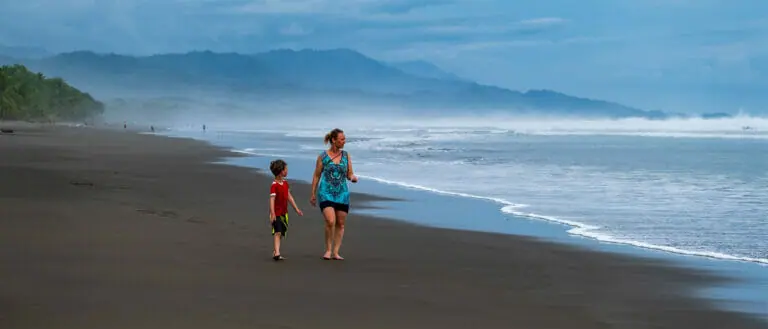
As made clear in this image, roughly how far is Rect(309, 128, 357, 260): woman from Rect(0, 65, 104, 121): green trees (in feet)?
388

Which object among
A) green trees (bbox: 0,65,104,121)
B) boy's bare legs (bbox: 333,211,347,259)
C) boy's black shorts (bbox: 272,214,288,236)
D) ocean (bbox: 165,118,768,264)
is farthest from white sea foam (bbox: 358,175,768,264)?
green trees (bbox: 0,65,104,121)

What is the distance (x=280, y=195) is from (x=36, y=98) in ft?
456

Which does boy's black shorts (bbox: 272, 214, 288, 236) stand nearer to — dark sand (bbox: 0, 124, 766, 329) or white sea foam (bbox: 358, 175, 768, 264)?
dark sand (bbox: 0, 124, 766, 329)

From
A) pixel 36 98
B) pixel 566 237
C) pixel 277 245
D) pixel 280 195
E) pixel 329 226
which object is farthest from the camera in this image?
pixel 36 98

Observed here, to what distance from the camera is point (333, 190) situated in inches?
488

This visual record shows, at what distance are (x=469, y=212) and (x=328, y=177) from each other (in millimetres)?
7856

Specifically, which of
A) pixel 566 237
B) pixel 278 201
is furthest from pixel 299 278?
pixel 566 237

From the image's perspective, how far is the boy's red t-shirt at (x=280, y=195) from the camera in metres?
12.1

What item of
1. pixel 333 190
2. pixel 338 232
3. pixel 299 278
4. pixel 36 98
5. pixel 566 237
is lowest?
pixel 299 278

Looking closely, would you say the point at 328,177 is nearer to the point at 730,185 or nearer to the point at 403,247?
the point at 403,247

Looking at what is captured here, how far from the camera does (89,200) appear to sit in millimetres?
18984

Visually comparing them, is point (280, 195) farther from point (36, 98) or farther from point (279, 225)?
point (36, 98)

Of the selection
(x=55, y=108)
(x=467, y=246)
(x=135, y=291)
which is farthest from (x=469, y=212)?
(x=55, y=108)

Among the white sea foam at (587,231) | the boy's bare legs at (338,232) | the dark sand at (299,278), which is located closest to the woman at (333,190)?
the boy's bare legs at (338,232)
